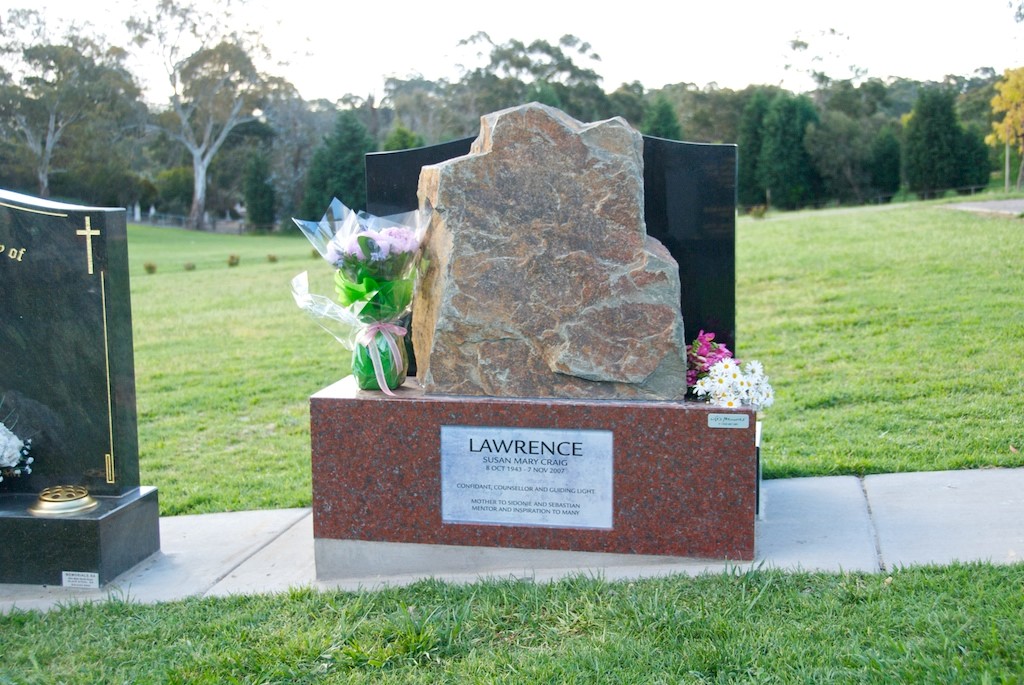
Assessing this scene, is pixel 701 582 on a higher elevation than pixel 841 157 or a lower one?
lower

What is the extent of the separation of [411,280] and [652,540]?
160 cm

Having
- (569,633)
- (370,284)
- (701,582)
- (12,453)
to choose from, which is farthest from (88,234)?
(701,582)

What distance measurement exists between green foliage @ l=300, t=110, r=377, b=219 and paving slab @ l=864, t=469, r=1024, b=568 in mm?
42474

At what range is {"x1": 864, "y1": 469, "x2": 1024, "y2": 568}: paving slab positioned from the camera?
12.8 ft

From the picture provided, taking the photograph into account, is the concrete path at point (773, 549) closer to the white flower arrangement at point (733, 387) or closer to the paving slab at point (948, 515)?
the paving slab at point (948, 515)

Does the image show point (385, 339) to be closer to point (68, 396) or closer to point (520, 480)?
point (520, 480)

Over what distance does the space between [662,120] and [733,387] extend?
38.2 meters

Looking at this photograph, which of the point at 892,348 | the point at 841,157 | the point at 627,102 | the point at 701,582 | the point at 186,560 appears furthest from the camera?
the point at 627,102

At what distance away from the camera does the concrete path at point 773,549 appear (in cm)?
400

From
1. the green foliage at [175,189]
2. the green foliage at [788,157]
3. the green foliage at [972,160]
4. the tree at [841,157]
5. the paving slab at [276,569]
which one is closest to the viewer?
the paving slab at [276,569]

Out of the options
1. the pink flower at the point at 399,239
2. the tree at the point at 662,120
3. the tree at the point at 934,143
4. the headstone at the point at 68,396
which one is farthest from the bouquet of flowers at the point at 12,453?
the tree at the point at 662,120

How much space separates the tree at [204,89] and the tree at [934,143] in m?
29.1

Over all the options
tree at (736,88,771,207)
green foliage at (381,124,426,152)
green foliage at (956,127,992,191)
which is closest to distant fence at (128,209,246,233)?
green foliage at (381,124,426,152)

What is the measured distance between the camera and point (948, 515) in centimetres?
440
